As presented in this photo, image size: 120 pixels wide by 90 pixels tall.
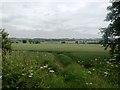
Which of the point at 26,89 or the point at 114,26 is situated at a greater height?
the point at 114,26

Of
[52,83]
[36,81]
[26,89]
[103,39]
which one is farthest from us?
[103,39]

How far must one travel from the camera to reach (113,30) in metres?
22.6

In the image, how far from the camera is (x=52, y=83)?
11375mm

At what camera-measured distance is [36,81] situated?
1069 centimetres

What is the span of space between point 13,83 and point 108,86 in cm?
371

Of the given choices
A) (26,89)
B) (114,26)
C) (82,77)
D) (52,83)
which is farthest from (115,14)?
(26,89)

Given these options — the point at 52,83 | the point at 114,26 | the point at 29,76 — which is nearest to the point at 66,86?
the point at 52,83

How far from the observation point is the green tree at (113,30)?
72.7ft

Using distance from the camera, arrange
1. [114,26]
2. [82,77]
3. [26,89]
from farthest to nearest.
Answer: [114,26]
[82,77]
[26,89]

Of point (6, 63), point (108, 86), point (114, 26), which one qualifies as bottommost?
point (108, 86)

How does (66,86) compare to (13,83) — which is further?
(66,86)

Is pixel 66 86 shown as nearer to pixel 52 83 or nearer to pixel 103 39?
pixel 52 83

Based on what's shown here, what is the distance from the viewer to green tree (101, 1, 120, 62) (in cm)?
2216

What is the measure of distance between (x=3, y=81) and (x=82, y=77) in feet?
13.2
